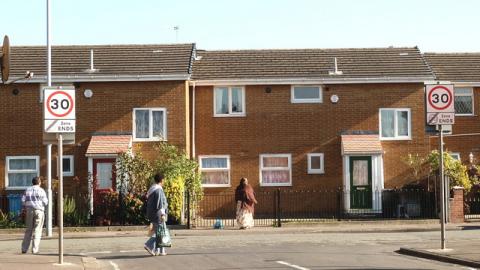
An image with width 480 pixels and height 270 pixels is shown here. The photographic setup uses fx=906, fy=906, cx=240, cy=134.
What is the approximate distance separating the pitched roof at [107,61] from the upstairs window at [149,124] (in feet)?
4.51

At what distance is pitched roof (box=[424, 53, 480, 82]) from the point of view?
37.8 m

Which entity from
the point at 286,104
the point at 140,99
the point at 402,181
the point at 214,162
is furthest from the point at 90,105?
the point at 402,181

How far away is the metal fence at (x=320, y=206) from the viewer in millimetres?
32812

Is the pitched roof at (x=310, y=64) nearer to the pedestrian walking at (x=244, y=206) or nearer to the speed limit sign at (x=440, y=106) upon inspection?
the pedestrian walking at (x=244, y=206)

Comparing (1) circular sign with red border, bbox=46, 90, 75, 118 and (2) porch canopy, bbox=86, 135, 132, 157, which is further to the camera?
(2) porch canopy, bbox=86, 135, 132, 157

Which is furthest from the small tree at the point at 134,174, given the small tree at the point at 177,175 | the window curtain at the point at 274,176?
the window curtain at the point at 274,176

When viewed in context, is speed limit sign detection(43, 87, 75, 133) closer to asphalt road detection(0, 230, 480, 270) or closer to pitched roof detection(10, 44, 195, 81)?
asphalt road detection(0, 230, 480, 270)

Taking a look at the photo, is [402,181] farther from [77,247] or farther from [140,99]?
[77,247]

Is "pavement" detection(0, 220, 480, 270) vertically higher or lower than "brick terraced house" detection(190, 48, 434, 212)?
lower

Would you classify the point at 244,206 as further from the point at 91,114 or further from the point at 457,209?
the point at 91,114

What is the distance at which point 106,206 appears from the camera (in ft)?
99.9

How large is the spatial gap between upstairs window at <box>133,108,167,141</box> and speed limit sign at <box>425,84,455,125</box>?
16839 millimetres

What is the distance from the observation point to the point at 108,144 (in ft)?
110

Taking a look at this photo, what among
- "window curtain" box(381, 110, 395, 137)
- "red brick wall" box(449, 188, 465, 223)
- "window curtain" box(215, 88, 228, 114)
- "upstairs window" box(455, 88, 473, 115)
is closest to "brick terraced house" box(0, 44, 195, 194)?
"window curtain" box(215, 88, 228, 114)
